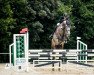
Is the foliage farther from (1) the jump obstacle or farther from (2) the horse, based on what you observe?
(1) the jump obstacle

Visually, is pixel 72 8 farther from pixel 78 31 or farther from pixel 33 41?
pixel 33 41

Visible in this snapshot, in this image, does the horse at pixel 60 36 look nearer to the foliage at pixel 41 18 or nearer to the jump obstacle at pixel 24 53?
the jump obstacle at pixel 24 53

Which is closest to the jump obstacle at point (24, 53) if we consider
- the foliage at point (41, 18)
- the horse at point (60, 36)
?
the horse at point (60, 36)

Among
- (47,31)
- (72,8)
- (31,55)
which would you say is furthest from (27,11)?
(31,55)

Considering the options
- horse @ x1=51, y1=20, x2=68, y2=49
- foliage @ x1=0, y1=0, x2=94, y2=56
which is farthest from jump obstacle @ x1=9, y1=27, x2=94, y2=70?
foliage @ x1=0, y1=0, x2=94, y2=56

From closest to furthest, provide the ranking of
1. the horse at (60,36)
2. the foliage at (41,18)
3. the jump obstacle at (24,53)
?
the jump obstacle at (24,53), the horse at (60,36), the foliage at (41,18)

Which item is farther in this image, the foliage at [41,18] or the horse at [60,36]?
the foliage at [41,18]

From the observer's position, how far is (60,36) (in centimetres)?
1814

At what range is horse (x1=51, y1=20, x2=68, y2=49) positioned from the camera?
17781 millimetres

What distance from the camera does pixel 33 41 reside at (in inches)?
1045

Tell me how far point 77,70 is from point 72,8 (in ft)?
41.6

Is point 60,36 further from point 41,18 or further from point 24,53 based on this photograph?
point 41,18

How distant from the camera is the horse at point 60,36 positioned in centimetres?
1778

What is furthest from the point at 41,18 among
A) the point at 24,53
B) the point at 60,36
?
the point at 24,53
